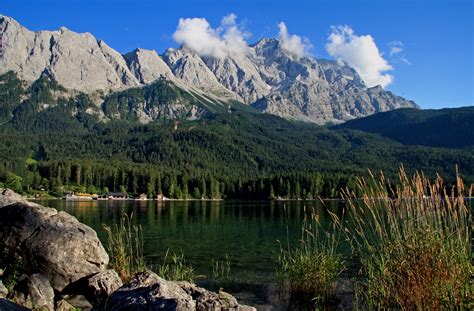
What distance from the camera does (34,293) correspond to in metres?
14.6

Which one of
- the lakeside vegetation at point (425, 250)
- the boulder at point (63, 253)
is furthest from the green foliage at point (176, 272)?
the lakeside vegetation at point (425, 250)

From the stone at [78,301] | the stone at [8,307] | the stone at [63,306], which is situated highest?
the stone at [8,307]

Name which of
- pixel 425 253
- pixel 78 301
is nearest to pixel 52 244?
pixel 78 301

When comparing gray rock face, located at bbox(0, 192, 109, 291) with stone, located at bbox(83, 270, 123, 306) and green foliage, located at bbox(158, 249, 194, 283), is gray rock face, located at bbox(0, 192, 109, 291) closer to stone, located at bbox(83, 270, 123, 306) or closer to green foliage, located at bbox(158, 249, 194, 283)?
stone, located at bbox(83, 270, 123, 306)

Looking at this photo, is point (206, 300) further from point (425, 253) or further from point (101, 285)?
point (101, 285)

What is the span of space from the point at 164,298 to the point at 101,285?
268 inches

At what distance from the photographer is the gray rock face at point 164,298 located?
29.1 ft

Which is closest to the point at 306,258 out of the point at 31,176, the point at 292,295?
the point at 292,295

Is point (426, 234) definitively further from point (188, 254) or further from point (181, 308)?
point (188, 254)

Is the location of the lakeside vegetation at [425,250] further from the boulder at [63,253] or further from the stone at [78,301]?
the boulder at [63,253]

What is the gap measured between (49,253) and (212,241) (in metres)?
32.7

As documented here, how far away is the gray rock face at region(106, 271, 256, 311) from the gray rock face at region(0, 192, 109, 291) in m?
7.08

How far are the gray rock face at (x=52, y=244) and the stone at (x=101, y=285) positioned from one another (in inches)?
51.8

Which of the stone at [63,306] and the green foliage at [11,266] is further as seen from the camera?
the green foliage at [11,266]
